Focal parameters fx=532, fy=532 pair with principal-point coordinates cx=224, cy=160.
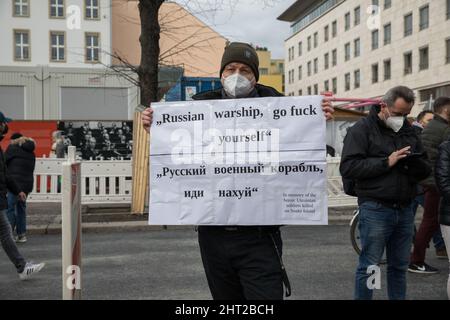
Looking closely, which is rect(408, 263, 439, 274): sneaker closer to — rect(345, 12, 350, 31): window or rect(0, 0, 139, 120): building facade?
rect(0, 0, 139, 120): building facade

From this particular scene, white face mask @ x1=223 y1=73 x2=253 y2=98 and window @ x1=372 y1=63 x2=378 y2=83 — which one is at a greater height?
window @ x1=372 y1=63 x2=378 y2=83

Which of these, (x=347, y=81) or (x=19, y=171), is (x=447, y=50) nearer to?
(x=347, y=81)

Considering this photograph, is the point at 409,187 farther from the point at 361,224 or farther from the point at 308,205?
the point at 308,205

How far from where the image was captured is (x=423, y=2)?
147ft

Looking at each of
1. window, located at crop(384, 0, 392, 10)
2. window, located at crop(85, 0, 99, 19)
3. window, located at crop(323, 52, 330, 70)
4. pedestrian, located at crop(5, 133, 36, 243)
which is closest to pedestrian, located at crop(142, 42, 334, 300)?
pedestrian, located at crop(5, 133, 36, 243)

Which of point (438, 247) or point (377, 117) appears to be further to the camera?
point (438, 247)

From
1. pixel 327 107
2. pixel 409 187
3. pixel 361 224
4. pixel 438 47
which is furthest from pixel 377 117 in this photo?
pixel 438 47

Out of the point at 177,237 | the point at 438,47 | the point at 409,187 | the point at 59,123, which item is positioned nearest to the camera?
the point at 409,187

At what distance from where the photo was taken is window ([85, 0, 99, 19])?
151 feet

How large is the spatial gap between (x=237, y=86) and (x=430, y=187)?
4.38 m

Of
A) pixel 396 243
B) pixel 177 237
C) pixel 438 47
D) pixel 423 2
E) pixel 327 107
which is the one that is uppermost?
pixel 423 2

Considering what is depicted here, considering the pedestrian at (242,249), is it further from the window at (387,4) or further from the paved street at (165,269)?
the window at (387,4)

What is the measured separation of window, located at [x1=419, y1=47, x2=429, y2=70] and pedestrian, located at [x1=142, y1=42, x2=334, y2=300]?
4479 cm

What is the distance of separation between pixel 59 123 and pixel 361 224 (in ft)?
52.0
